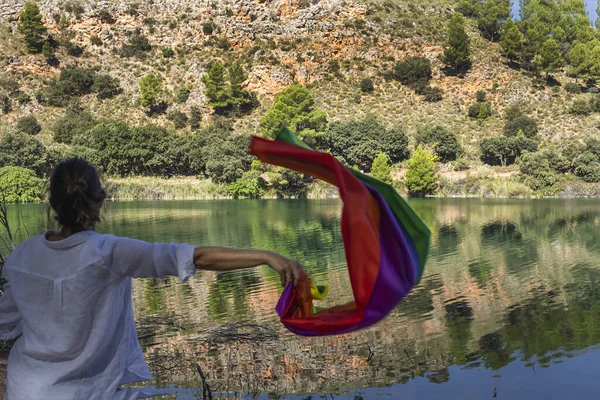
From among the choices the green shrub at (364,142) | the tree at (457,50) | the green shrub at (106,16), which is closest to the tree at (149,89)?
the green shrub at (106,16)

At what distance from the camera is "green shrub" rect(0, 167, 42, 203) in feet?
114

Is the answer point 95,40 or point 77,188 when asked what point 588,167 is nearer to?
point 77,188

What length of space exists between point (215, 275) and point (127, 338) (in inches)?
405

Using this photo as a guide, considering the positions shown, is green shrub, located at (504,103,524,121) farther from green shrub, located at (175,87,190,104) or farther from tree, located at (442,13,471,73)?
green shrub, located at (175,87,190,104)

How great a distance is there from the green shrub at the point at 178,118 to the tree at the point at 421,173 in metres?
21.0

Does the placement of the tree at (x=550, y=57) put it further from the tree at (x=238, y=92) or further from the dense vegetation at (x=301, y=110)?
the tree at (x=238, y=92)

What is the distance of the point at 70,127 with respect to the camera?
46594mm

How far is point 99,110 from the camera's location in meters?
53.1

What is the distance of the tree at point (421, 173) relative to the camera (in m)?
37.2

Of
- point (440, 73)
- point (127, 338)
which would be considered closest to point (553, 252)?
point (127, 338)

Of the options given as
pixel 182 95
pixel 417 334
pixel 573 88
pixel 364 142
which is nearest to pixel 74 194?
pixel 417 334

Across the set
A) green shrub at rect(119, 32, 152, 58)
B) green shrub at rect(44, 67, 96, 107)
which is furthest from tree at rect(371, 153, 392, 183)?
green shrub at rect(119, 32, 152, 58)

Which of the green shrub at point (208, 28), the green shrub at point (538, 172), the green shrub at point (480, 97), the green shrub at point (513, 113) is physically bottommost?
the green shrub at point (538, 172)

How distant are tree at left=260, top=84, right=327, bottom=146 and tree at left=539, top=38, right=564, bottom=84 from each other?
2066 centimetres
